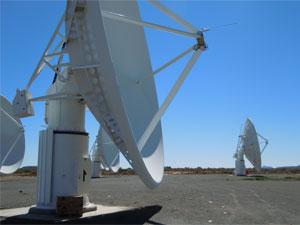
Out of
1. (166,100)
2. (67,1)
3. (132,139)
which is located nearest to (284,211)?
(166,100)

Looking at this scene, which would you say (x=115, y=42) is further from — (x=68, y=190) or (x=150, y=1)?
(x=68, y=190)

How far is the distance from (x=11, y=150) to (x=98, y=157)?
78.0ft

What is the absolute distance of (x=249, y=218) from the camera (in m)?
16.8

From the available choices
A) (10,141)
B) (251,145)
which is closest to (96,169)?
(251,145)

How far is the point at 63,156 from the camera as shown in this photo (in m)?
17.4

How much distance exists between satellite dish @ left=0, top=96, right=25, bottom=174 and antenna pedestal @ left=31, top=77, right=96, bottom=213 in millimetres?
15936

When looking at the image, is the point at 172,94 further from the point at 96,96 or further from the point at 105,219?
the point at 105,219

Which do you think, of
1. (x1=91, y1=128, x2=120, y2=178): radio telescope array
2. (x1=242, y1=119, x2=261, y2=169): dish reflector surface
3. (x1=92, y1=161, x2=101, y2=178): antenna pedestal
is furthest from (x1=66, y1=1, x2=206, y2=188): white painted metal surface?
(x1=242, y1=119, x2=261, y2=169): dish reflector surface

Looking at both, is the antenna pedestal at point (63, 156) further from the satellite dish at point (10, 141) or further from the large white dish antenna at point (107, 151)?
the large white dish antenna at point (107, 151)

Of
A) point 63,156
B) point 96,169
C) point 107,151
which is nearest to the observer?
point 63,156

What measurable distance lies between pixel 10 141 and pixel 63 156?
1773cm

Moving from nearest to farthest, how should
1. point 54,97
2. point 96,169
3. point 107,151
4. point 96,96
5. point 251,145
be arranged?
point 96,96 → point 54,97 → point 107,151 → point 96,169 → point 251,145

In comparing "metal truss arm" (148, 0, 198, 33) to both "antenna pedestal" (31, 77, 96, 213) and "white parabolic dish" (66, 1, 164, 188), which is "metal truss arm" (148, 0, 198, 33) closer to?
"white parabolic dish" (66, 1, 164, 188)

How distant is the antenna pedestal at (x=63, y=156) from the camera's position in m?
17.3
